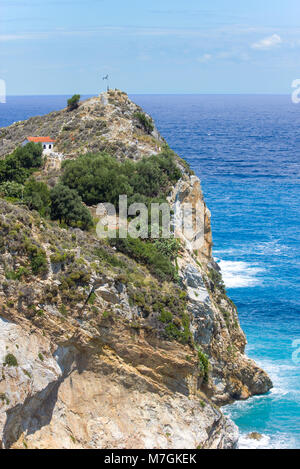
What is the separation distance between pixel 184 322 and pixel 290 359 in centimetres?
1428

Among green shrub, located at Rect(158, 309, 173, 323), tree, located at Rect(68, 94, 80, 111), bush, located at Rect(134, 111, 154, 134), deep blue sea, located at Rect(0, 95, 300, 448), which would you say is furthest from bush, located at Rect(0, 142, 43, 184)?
deep blue sea, located at Rect(0, 95, 300, 448)

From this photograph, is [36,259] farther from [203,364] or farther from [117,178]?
[117,178]

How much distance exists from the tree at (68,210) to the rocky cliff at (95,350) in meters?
1.59

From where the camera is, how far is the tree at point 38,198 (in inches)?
1237

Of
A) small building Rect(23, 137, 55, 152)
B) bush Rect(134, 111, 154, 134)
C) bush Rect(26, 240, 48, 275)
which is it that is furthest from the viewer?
bush Rect(134, 111, 154, 134)

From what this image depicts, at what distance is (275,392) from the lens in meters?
35.2

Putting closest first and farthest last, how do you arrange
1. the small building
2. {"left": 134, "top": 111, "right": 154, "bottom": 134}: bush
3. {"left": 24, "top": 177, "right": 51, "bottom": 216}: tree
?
{"left": 24, "top": 177, "right": 51, "bottom": 216}: tree
the small building
{"left": 134, "top": 111, "right": 154, "bottom": 134}: bush

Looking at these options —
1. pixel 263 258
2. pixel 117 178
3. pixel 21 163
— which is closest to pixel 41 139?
pixel 21 163

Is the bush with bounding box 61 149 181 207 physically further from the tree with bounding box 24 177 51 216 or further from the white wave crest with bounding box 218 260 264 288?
the white wave crest with bounding box 218 260 264 288

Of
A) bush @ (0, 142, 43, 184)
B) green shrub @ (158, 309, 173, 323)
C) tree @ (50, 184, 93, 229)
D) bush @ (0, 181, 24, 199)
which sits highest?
bush @ (0, 142, 43, 184)

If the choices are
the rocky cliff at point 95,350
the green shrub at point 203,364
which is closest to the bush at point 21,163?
the rocky cliff at point 95,350

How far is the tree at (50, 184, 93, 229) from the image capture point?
106ft

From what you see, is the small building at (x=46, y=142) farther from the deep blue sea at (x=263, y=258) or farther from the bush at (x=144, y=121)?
the deep blue sea at (x=263, y=258)

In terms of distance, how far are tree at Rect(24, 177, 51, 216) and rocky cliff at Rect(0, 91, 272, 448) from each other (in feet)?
9.88
